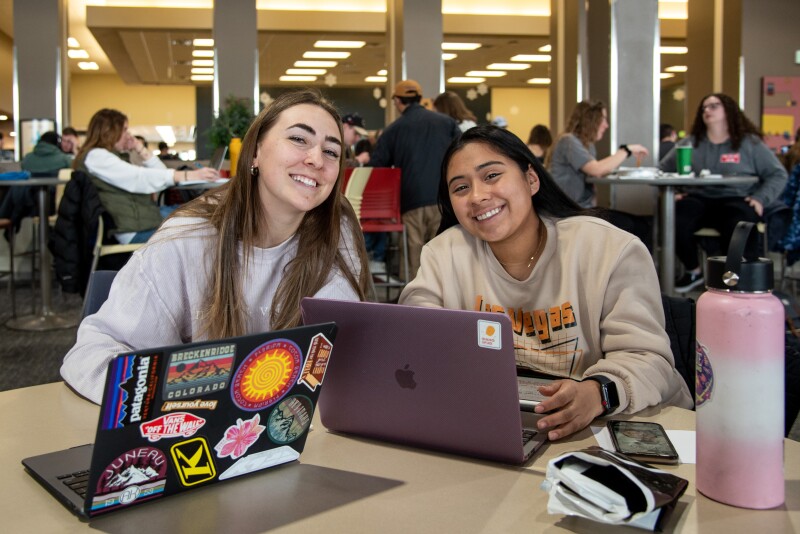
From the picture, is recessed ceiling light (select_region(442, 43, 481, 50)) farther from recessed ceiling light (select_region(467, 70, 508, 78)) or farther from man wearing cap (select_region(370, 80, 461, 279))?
man wearing cap (select_region(370, 80, 461, 279))

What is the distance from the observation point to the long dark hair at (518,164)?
5.22ft

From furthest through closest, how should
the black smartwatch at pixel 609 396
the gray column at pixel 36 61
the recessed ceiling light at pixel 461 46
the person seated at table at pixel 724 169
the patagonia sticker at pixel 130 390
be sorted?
the recessed ceiling light at pixel 461 46
the gray column at pixel 36 61
the person seated at table at pixel 724 169
the black smartwatch at pixel 609 396
the patagonia sticker at pixel 130 390

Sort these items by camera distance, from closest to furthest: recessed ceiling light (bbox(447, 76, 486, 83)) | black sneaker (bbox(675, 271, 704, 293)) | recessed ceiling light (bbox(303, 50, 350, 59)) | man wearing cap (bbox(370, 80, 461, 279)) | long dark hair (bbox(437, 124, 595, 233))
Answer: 1. long dark hair (bbox(437, 124, 595, 233))
2. man wearing cap (bbox(370, 80, 461, 279))
3. black sneaker (bbox(675, 271, 704, 293))
4. recessed ceiling light (bbox(303, 50, 350, 59))
5. recessed ceiling light (bbox(447, 76, 486, 83))

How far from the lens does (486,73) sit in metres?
15.0

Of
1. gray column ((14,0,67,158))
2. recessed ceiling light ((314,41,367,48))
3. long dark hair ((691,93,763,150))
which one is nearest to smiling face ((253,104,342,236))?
long dark hair ((691,93,763,150))

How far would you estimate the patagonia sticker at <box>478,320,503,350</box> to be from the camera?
835 millimetres

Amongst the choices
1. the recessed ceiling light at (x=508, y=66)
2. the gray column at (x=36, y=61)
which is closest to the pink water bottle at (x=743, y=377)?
the gray column at (x=36, y=61)

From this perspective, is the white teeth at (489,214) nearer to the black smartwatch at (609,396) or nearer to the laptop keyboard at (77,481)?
the black smartwatch at (609,396)

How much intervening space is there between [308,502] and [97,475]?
0.66 feet

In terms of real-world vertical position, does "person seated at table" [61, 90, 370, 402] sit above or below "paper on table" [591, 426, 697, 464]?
above

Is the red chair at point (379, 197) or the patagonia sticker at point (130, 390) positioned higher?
the red chair at point (379, 197)

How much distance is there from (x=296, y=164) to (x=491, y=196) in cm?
38

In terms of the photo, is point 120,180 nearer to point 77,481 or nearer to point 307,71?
point 77,481

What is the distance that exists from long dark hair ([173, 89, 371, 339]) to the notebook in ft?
1.34
